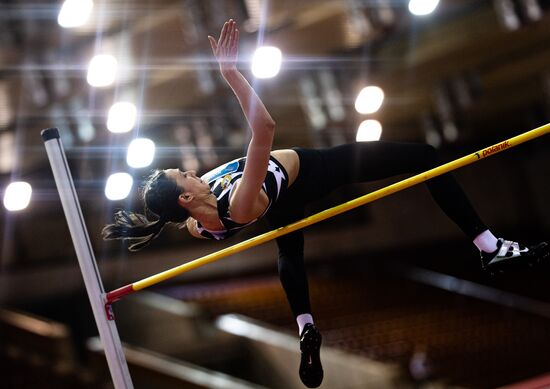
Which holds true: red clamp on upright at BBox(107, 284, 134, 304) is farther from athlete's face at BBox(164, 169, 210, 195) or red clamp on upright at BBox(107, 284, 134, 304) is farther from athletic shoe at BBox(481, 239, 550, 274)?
athletic shoe at BBox(481, 239, 550, 274)

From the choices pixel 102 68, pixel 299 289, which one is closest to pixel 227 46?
pixel 299 289

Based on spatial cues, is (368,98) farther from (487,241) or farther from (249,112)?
(249,112)

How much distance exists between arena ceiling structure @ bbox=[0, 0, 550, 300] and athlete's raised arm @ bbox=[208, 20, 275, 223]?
7.39 ft

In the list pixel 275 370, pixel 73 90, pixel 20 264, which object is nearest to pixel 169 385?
pixel 275 370

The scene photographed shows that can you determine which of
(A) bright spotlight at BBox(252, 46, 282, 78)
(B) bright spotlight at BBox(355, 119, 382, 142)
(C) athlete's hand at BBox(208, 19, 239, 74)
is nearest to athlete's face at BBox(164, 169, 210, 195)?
(C) athlete's hand at BBox(208, 19, 239, 74)

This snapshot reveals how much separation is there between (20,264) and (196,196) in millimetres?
7532

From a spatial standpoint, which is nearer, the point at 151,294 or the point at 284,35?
the point at 284,35

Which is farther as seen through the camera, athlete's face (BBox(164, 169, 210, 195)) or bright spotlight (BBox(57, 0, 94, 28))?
bright spotlight (BBox(57, 0, 94, 28))

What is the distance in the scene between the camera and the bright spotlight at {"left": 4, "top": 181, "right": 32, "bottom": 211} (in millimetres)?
6992

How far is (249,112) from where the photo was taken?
88.6 inches

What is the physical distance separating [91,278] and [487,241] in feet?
4.53

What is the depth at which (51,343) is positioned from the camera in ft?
24.3

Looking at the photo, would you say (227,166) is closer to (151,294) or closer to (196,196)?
(196,196)

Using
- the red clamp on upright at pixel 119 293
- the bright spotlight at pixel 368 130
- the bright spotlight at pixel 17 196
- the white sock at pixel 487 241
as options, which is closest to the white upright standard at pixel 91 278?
the red clamp on upright at pixel 119 293
